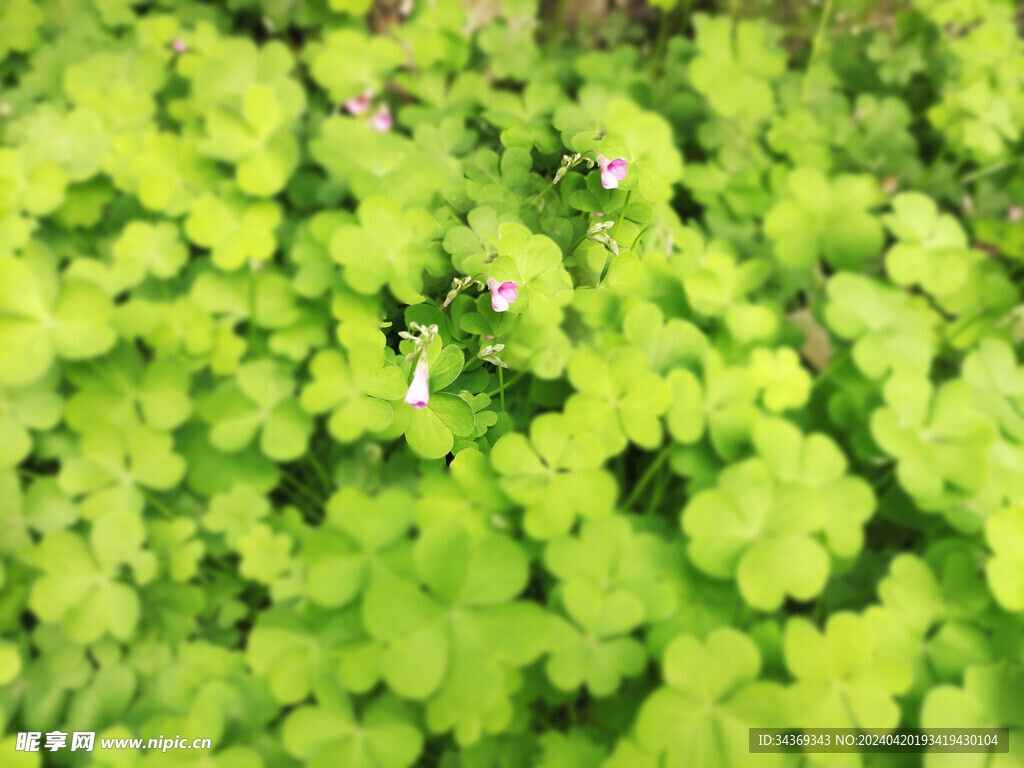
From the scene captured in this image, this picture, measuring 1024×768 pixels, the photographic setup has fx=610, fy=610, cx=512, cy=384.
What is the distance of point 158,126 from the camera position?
1.94 meters

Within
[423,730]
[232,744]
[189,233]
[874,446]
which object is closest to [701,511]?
[874,446]

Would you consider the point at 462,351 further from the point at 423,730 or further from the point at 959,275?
the point at 959,275

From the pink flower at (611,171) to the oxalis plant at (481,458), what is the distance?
1.54 ft

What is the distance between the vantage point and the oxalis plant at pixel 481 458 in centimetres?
121

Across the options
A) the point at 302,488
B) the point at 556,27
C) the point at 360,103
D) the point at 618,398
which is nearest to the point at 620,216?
the point at 618,398

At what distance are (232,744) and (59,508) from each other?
2.37ft

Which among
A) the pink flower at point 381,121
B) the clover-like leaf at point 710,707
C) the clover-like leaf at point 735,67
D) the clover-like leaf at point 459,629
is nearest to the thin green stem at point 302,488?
the clover-like leaf at point 459,629

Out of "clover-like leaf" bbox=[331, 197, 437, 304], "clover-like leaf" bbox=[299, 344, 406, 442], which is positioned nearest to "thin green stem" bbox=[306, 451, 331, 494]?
"clover-like leaf" bbox=[299, 344, 406, 442]

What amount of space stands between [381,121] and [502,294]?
5.21 feet

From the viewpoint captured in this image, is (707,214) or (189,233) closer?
(189,233)

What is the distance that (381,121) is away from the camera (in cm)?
184

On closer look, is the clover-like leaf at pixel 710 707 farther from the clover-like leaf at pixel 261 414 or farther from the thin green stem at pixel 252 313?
the thin green stem at pixel 252 313

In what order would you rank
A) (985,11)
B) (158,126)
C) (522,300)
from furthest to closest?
(985,11) → (158,126) → (522,300)

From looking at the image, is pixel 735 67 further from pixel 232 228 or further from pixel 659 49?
pixel 232 228
